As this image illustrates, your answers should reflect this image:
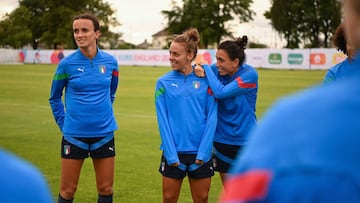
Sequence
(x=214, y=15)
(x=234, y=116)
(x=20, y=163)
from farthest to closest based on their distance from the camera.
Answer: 1. (x=214, y=15)
2. (x=234, y=116)
3. (x=20, y=163)

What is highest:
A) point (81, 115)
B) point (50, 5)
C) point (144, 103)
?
point (50, 5)

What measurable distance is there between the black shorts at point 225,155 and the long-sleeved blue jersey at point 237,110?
0.04m

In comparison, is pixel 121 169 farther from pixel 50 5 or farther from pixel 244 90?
pixel 50 5

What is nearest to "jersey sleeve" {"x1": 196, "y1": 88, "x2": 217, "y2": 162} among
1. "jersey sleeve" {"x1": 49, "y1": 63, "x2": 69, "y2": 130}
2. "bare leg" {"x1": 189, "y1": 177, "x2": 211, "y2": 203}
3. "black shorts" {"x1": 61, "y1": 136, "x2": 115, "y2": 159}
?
"bare leg" {"x1": 189, "y1": 177, "x2": 211, "y2": 203}

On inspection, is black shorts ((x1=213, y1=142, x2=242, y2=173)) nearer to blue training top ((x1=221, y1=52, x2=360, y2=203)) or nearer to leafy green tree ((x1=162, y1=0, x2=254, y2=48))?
blue training top ((x1=221, y1=52, x2=360, y2=203))

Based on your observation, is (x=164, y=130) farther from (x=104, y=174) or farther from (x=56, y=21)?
(x=56, y=21)

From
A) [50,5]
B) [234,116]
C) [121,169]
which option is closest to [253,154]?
[234,116]

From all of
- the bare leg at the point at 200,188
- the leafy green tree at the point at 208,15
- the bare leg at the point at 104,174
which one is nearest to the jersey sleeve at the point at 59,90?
the bare leg at the point at 104,174

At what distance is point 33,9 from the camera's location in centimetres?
9900

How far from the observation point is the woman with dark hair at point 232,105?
550 centimetres

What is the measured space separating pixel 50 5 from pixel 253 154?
318 feet

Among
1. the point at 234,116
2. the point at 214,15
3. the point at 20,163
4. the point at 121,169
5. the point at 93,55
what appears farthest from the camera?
the point at 214,15

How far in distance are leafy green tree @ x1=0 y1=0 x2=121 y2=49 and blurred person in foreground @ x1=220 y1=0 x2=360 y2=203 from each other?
291 ft

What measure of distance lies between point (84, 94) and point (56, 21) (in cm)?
9026
